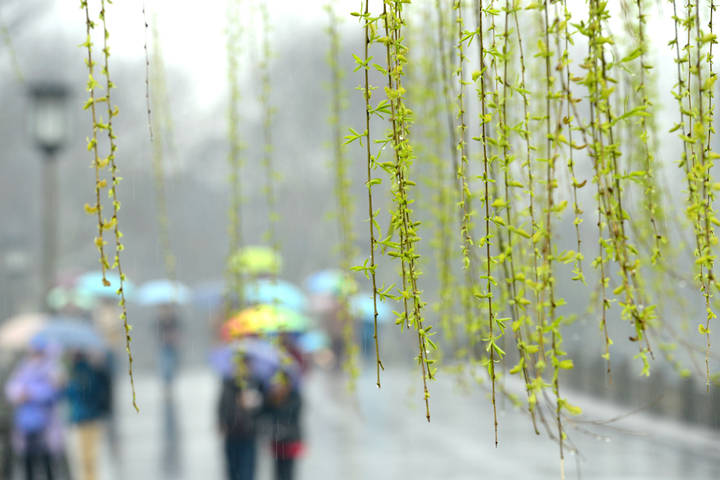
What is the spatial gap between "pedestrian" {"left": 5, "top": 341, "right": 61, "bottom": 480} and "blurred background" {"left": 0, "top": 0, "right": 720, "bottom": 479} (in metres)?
0.02

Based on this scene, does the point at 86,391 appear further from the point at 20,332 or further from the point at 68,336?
the point at 20,332

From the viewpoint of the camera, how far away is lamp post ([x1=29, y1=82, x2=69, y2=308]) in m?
5.81

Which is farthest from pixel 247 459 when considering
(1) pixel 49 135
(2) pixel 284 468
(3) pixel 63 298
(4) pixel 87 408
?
(3) pixel 63 298

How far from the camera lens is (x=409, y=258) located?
1.21 meters

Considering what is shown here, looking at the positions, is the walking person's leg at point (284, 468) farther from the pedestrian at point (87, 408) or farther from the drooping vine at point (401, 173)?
the drooping vine at point (401, 173)

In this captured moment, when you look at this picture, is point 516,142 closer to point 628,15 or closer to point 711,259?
point 628,15

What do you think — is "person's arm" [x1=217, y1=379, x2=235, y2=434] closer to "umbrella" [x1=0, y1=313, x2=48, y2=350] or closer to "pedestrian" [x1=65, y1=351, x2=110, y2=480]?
"pedestrian" [x1=65, y1=351, x2=110, y2=480]

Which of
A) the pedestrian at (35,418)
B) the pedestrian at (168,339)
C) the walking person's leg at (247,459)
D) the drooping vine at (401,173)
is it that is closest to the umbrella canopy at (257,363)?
the walking person's leg at (247,459)

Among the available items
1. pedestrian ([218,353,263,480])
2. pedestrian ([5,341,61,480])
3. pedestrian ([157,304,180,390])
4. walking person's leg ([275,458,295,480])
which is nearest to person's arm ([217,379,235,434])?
pedestrian ([218,353,263,480])

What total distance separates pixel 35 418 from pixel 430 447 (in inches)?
138

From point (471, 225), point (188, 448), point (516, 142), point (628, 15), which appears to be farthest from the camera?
point (188, 448)

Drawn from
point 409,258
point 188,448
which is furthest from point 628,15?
point 188,448

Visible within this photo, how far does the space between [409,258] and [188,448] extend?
6.67 meters

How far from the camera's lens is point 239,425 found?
144 inches
